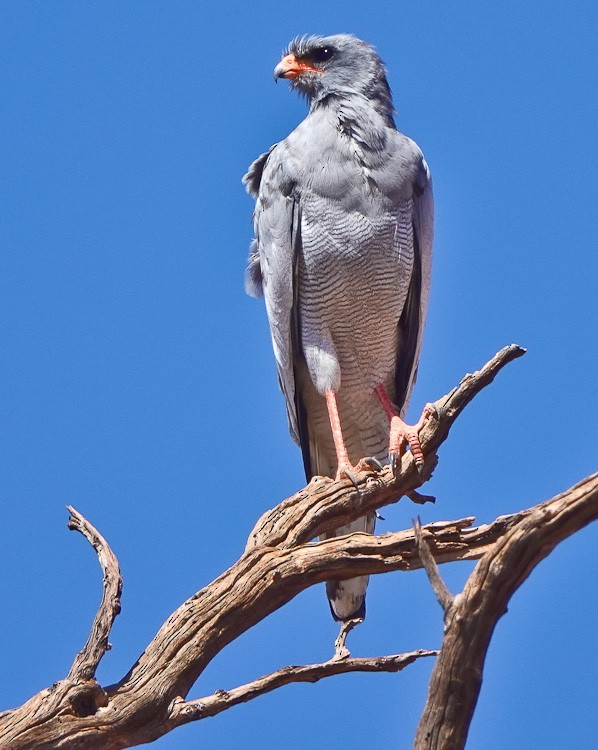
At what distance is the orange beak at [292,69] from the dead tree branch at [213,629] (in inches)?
131

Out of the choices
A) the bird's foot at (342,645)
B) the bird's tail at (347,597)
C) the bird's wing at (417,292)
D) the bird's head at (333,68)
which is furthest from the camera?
the bird's head at (333,68)

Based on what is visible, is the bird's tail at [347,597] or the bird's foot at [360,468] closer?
the bird's foot at [360,468]

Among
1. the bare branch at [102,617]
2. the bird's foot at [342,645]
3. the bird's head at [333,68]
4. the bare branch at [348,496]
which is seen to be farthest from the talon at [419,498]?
the bird's head at [333,68]

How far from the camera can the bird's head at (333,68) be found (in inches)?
318

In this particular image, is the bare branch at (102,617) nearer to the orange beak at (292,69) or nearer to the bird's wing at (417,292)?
the bird's wing at (417,292)

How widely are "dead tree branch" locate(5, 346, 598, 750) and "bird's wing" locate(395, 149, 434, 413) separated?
1.83 m

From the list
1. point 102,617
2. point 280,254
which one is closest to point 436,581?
point 102,617

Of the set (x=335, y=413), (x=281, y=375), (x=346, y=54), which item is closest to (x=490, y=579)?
(x=335, y=413)

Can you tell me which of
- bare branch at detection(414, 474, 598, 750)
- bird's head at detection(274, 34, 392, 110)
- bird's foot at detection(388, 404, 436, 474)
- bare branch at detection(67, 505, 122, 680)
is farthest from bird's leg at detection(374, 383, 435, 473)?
bird's head at detection(274, 34, 392, 110)

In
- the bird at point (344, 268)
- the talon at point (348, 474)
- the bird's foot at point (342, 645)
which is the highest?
the bird at point (344, 268)

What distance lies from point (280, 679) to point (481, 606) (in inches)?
61.0

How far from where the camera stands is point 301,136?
7.79 meters

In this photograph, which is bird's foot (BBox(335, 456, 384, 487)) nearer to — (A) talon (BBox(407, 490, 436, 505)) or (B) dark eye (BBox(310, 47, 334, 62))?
(A) talon (BBox(407, 490, 436, 505))

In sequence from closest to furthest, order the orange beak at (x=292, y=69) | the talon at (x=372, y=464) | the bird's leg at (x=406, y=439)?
the bird's leg at (x=406, y=439) < the talon at (x=372, y=464) < the orange beak at (x=292, y=69)
